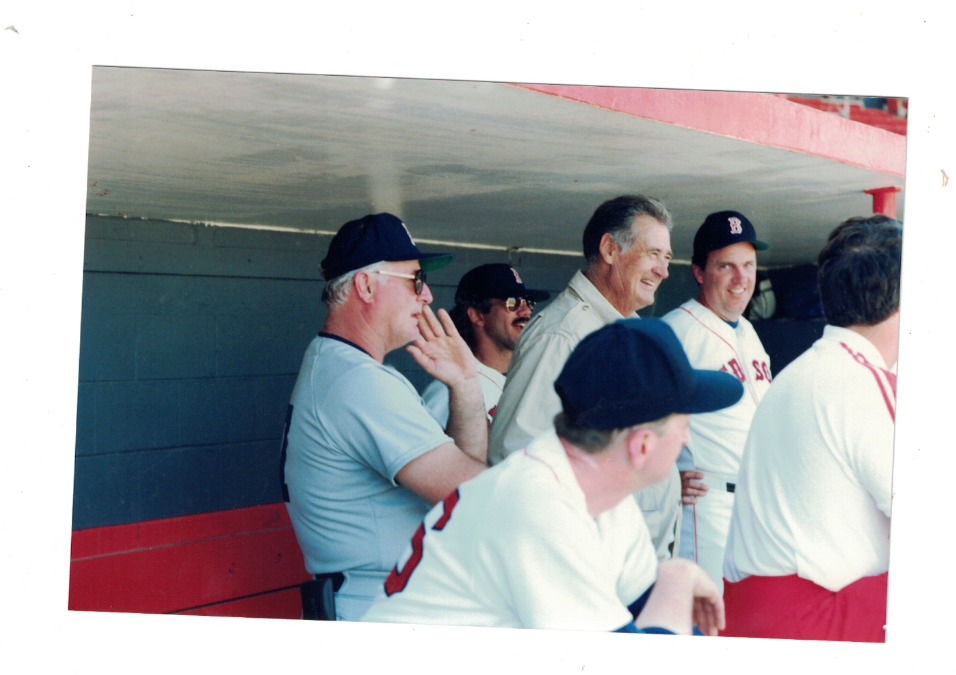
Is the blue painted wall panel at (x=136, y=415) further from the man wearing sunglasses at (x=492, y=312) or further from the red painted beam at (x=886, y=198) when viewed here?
the red painted beam at (x=886, y=198)

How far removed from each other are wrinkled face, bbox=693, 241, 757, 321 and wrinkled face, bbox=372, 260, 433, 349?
115cm

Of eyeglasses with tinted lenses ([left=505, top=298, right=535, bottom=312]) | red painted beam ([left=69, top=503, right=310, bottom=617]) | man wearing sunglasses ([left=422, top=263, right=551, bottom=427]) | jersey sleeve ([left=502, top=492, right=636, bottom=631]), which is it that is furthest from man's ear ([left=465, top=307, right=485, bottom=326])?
jersey sleeve ([left=502, top=492, right=636, bottom=631])

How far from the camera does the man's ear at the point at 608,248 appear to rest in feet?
8.47

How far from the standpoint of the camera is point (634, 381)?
1.93 m

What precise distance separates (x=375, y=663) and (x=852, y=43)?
91.4 inches

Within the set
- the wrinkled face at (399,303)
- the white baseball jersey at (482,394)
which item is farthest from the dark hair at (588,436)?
the white baseball jersey at (482,394)

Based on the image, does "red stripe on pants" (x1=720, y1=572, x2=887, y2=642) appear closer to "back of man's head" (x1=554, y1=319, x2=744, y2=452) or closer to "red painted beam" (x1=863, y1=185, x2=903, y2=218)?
"back of man's head" (x1=554, y1=319, x2=744, y2=452)

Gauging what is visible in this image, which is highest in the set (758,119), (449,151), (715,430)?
(758,119)

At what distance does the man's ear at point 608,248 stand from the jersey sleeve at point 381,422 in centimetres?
81

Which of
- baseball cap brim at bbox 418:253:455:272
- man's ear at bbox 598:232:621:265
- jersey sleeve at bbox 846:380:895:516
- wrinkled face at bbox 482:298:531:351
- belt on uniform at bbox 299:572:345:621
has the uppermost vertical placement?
man's ear at bbox 598:232:621:265

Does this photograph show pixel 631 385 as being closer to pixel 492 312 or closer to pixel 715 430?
pixel 715 430

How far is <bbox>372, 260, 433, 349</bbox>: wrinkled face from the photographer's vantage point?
241 centimetres

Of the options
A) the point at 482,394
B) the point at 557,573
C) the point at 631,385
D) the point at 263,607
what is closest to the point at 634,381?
the point at 631,385

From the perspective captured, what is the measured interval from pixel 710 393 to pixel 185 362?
228cm
